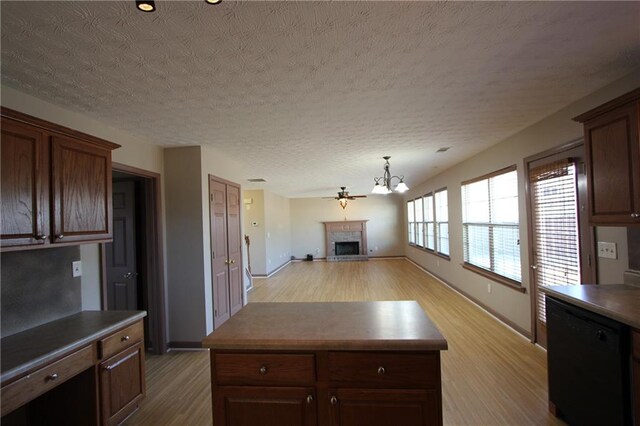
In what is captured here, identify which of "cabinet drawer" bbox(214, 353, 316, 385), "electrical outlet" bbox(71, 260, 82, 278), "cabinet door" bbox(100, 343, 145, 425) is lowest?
"cabinet door" bbox(100, 343, 145, 425)

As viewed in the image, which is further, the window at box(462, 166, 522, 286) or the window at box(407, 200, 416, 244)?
the window at box(407, 200, 416, 244)

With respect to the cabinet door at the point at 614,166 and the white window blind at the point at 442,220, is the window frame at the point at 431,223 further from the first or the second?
the cabinet door at the point at 614,166

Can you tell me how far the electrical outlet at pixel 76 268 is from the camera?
2451mm

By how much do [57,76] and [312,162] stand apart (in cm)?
337

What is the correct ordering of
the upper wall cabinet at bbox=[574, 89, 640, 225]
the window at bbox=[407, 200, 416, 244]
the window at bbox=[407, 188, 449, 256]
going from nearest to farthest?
the upper wall cabinet at bbox=[574, 89, 640, 225], the window at bbox=[407, 188, 449, 256], the window at bbox=[407, 200, 416, 244]

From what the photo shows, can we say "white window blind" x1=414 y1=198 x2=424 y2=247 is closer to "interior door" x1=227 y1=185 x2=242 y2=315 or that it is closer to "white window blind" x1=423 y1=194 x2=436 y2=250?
"white window blind" x1=423 y1=194 x2=436 y2=250

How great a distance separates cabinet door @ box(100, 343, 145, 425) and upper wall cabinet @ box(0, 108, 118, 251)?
2.91 feet

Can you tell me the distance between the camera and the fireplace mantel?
37.4ft

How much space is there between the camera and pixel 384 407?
146 centimetres

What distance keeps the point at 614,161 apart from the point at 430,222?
605 centimetres

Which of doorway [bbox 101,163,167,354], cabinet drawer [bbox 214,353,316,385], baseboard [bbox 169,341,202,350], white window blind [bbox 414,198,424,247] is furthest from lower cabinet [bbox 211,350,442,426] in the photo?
white window blind [bbox 414,198,424,247]

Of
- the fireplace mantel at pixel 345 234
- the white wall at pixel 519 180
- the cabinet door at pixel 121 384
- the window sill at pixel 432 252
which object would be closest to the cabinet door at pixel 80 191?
the cabinet door at pixel 121 384

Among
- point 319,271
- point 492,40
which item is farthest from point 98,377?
point 319,271

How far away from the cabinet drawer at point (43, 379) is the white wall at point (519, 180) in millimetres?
3856
